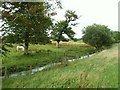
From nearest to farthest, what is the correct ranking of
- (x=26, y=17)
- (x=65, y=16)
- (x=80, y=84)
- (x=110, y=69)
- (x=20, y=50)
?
1. (x=80, y=84)
2. (x=110, y=69)
3. (x=26, y=17)
4. (x=20, y=50)
5. (x=65, y=16)

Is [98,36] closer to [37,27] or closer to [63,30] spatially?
[63,30]

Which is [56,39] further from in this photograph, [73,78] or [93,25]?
[73,78]

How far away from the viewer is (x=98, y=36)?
7106 cm

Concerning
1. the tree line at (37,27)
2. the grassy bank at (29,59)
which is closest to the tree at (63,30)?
the tree line at (37,27)

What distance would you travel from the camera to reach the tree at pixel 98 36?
71.1 m

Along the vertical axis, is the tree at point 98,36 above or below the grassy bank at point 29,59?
above

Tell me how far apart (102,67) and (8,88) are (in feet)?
26.4

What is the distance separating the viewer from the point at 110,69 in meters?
21.7

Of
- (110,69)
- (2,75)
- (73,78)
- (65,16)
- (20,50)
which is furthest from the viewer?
(65,16)

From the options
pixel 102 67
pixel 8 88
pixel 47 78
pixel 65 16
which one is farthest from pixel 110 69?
pixel 65 16

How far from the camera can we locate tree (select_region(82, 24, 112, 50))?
71.1 meters

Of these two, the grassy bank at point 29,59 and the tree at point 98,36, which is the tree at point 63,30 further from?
the grassy bank at point 29,59

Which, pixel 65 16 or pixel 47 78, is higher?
pixel 65 16

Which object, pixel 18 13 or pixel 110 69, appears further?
pixel 18 13
